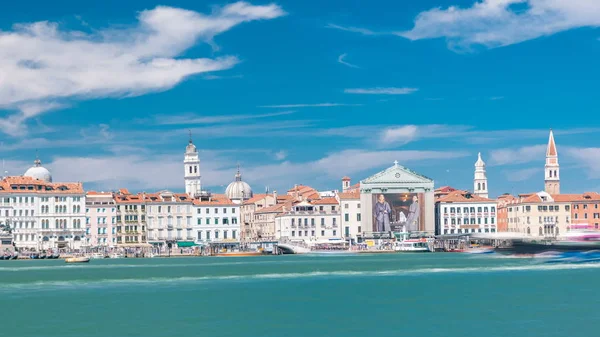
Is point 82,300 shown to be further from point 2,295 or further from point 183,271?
point 183,271

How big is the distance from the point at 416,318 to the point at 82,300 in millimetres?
16486

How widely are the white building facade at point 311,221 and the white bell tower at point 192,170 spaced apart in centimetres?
3228

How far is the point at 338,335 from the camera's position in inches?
1442

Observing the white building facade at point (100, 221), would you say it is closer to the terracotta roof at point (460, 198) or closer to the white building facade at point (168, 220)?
the white building facade at point (168, 220)

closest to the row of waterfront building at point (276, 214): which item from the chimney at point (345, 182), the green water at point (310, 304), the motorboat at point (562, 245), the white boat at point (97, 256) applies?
the white boat at point (97, 256)

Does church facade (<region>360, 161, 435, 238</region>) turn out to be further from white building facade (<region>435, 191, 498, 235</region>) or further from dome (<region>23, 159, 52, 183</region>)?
dome (<region>23, 159, 52, 183</region>)

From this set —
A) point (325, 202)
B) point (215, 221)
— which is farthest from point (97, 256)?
point (325, 202)

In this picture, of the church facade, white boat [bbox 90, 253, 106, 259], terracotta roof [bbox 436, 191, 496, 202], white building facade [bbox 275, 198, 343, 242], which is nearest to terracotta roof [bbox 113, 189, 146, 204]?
white boat [bbox 90, 253, 106, 259]

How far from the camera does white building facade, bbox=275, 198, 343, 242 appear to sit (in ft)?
443

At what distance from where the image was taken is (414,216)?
136 meters

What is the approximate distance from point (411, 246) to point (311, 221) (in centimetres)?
1316

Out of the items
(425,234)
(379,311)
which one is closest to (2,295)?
(379,311)

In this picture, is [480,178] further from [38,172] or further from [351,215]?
[38,172]

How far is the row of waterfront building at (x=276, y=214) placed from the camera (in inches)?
5118
